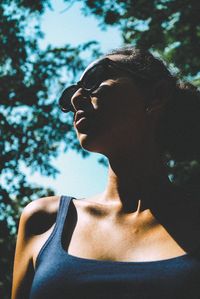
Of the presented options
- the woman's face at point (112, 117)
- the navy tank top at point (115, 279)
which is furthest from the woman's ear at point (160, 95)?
the navy tank top at point (115, 279)

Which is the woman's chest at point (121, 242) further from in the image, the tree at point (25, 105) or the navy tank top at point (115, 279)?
the tree at point (25, 105)

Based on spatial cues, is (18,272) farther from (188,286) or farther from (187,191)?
(187,191)

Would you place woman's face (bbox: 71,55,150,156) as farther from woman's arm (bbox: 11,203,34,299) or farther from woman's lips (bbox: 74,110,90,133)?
woman's arm (bbox: 11,203,34,299)

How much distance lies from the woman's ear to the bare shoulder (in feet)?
3.03

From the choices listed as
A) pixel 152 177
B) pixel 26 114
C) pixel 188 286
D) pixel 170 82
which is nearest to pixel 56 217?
pixel 152 177

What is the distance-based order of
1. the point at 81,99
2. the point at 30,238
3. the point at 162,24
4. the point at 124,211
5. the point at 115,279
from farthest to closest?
the point at 162,24
the point at 81,99
the point at 124,211
the point at 30,238
the point at 115,279

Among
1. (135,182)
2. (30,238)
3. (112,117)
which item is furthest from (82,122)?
(30,238)

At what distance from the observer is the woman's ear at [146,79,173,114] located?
2480 millimetres

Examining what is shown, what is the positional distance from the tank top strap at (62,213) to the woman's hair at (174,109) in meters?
0.90

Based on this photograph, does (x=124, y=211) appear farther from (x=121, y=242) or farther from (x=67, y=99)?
(x=67, y=99)

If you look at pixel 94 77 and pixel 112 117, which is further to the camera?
→ pixel 94 77

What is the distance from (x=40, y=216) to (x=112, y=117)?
2.45ft

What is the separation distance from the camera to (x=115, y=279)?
161cm

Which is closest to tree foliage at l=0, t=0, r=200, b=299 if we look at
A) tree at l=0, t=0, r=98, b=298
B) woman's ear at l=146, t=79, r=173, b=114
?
tree at l=0, t=0, r=98, b=298
